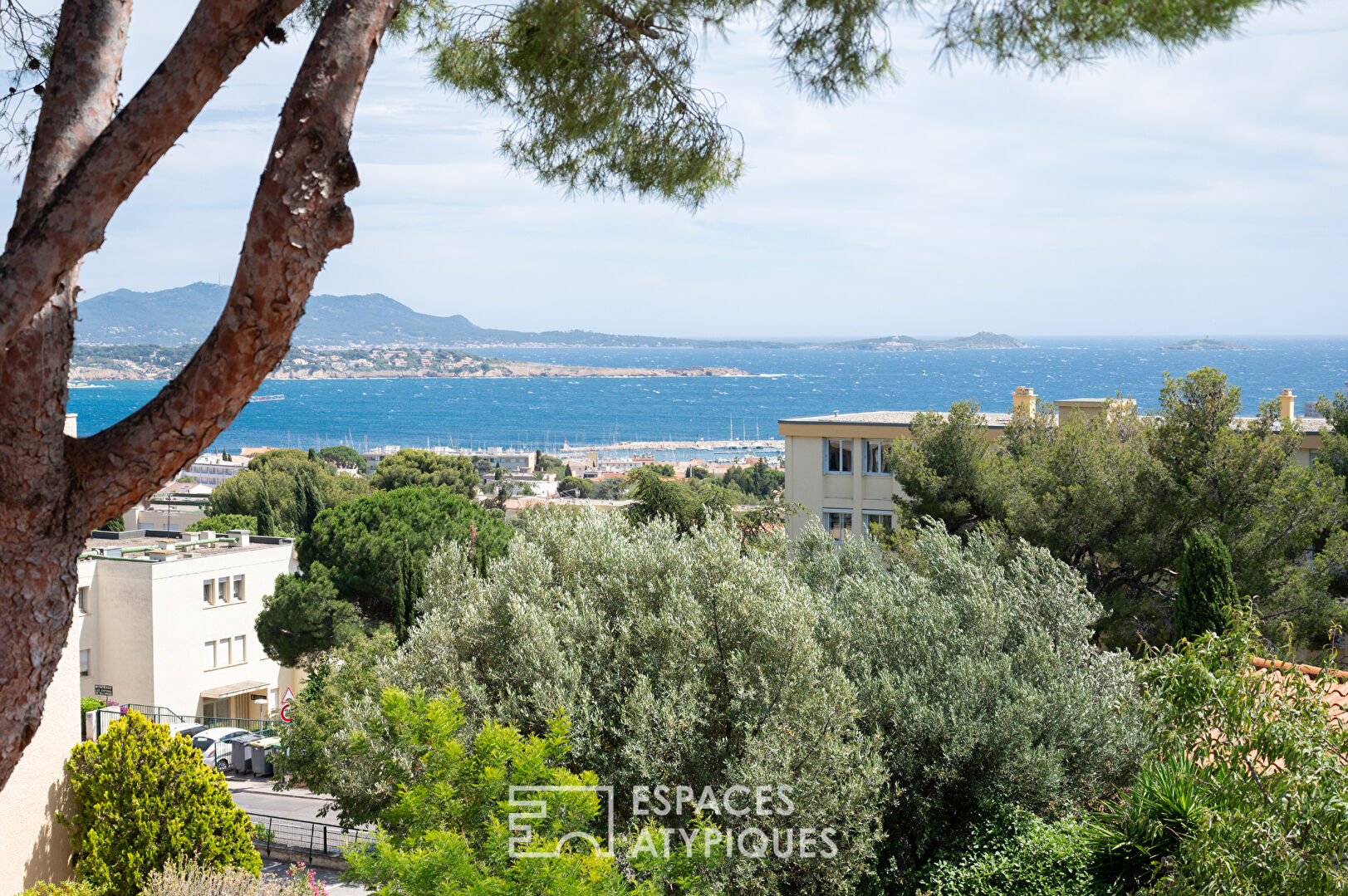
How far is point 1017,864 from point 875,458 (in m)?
20.5

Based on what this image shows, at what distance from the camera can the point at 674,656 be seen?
9484mm

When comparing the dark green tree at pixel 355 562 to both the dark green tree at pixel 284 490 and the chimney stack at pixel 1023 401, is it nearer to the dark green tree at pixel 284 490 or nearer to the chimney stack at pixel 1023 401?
the chimney stack at pixel 1023 401

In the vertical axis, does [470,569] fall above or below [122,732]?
above

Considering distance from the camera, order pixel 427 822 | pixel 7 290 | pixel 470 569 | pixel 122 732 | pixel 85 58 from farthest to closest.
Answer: pixel 470 569 → pixel 122 732 → pixel 427 822 → pixel 85 58 → pixel 7 290

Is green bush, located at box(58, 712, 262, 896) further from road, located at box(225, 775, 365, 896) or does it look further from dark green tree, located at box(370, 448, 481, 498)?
dark green tree, located at box(370, 448, 481, 498)

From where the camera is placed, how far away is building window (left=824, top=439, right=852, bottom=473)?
29734 millimetres

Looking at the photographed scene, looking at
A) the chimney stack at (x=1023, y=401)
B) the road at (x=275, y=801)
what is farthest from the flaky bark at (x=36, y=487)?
the chimney stack at (x=1023, y=401)

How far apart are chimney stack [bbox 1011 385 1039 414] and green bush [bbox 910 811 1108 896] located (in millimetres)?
14888

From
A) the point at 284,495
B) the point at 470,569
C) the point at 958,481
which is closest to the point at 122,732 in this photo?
the point at 470,569

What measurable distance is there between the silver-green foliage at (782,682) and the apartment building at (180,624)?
23.4 meters

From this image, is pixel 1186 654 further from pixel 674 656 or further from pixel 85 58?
pixel 85 58

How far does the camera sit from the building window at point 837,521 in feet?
97.2

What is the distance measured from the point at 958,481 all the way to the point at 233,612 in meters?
24.5

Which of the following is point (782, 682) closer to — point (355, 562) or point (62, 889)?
point (62, 889)
